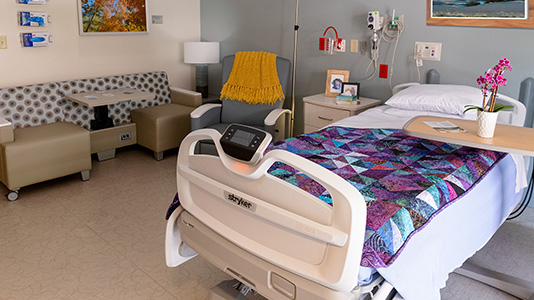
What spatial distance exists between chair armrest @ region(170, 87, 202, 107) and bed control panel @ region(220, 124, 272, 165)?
9.77 feet

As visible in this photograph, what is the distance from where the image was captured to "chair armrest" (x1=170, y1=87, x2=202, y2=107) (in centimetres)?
479

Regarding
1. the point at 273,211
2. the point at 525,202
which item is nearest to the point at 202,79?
the point at 525,202


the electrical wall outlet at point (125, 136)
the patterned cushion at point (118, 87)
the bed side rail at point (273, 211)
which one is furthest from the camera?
the electrical wall outlet at point (125, 136)

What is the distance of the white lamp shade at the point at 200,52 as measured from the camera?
4.99 metres

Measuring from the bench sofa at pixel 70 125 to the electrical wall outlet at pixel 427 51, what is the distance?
2087 mm

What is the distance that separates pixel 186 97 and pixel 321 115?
5.01 ft

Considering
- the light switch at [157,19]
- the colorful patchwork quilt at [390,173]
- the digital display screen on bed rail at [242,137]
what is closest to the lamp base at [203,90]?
the light switch at [157,19]

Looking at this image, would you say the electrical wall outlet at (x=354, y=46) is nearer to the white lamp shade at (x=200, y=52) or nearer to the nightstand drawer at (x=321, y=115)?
the nightstand drawer at (x=321, y=115)

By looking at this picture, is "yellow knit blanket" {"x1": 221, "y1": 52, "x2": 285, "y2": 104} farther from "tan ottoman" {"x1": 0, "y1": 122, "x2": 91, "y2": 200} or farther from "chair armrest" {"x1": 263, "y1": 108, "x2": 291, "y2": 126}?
"tan ottoman" {"x1": 0, "y1": 122, "x2": 91, "y2": 200}

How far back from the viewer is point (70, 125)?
13.4 ft

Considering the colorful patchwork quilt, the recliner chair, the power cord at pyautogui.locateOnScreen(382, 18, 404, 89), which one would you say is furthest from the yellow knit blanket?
the colorful patchwork quilt

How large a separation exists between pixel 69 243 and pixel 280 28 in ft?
9.11

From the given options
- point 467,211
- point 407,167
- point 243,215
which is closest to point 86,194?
point 243,215

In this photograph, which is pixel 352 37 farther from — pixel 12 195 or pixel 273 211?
pixel 12 195
